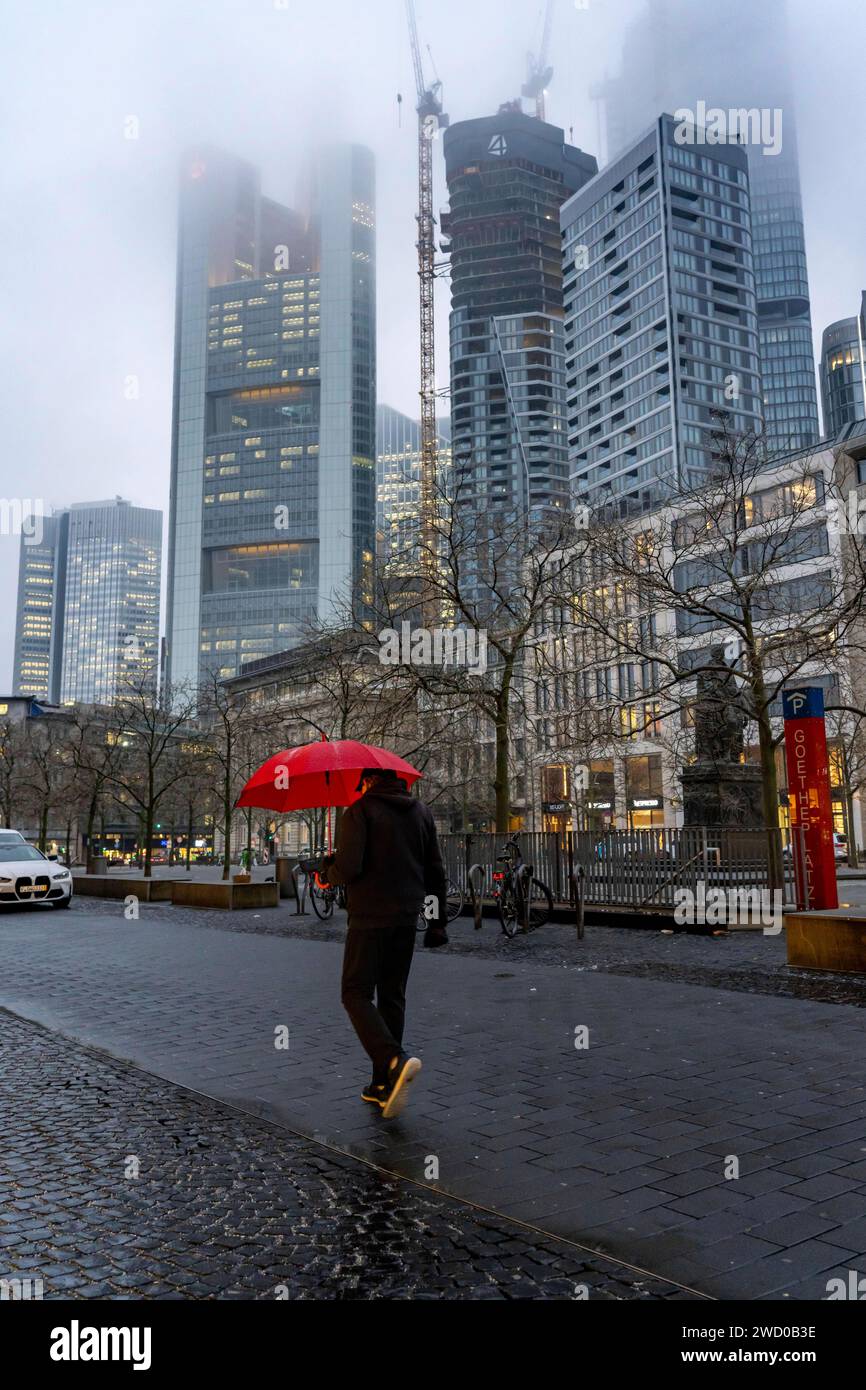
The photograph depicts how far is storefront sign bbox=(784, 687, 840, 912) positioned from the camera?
44.0 ft

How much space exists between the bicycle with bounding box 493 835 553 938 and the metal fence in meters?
0.78

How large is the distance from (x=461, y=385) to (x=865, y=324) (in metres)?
76.6

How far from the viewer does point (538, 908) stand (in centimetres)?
1627

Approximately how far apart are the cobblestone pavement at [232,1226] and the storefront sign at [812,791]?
10.3 meters

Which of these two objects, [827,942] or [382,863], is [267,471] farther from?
[382,863]

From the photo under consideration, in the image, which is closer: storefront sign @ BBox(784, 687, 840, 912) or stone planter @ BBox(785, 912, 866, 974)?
stone planter @ BBox(785, 912, 866, 974)

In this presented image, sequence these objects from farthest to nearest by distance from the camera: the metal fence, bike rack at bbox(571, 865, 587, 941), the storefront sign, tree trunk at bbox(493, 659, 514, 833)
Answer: tree trunk at bbox(493, 659, 514, 833) < the metal fence < bike rack at bbox(571, 865, 587, 941) < the storefront sign

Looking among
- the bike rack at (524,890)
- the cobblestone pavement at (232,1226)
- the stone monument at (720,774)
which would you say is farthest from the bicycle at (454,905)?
the cobblestone pavement at (232,1226)

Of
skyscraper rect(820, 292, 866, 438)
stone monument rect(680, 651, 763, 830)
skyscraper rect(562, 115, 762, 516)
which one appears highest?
skyscraper rect(820, 292, 866, 438)

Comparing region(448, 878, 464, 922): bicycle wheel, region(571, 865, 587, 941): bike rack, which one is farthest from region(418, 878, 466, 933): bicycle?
region(571, 865, 587, 941): bike rack

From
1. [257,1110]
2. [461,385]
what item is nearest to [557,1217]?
[257,1110]

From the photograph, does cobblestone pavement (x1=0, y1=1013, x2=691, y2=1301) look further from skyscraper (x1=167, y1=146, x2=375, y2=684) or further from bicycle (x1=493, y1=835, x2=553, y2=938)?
skyscraper (x1=167, y1=146, x2=375, y2=684)

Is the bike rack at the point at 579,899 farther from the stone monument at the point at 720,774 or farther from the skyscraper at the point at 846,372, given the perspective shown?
the skyscraper at the point at 846,372

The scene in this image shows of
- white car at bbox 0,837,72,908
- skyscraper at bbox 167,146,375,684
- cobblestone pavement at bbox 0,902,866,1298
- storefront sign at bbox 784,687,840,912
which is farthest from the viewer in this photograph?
skyscraper at bbox 167,146,375,684
